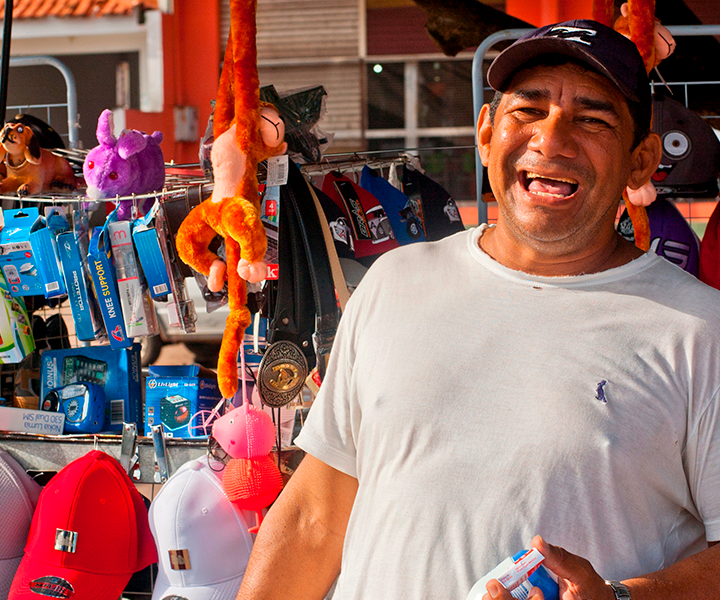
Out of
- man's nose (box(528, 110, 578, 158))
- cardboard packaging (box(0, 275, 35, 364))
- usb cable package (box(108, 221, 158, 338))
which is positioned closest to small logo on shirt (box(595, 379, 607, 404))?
man's nose (box(528, 110, 578, 158))

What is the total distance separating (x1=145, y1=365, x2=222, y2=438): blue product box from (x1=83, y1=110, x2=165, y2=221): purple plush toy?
2.17ft

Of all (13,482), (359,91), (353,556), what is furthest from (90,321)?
(359,91)

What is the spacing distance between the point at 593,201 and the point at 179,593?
1.71 metres

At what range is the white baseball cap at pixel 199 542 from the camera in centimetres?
227

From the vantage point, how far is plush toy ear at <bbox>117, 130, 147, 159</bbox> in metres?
2.95

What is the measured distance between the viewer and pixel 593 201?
129 centimetres

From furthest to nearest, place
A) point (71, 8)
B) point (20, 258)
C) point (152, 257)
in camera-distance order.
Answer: point (71, 8)
point (20, 258)
point (152, 257)

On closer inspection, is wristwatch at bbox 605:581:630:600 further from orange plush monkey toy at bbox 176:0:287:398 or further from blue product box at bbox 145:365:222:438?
blue product box at bbox 145:365:222:438

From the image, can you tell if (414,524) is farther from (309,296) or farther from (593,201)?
(309,296)

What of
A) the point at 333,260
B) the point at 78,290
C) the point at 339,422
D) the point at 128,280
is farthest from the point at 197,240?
the point at 339,422

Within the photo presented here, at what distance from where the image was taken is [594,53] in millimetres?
1254

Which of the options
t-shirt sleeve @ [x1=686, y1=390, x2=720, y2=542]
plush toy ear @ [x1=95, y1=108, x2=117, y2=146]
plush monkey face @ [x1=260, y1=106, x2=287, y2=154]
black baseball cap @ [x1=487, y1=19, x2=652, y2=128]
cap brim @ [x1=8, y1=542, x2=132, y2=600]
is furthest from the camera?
plush toy ear @ [x1=95, y1=108, x2=117, y2=146]

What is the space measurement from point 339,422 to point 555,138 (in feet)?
2.13

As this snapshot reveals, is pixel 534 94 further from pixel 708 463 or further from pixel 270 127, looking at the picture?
pixel 270 127
